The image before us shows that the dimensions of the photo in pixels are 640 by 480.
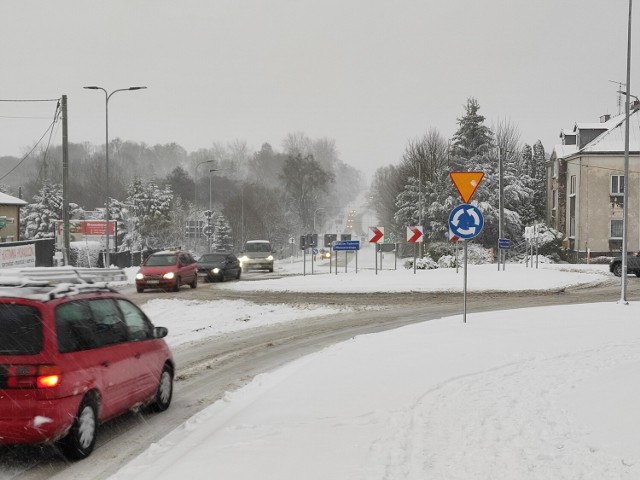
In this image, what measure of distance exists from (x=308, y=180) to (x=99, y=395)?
9688 centimetres

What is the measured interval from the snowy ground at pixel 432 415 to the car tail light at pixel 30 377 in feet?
3.14

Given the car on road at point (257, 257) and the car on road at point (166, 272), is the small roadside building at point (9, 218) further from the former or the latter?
the car on road at point (166, 272)

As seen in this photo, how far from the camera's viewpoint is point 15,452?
253 inches

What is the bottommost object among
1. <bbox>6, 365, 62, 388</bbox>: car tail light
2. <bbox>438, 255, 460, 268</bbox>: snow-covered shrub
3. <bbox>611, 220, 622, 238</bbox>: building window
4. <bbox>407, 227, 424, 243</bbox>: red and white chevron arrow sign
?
<bbox>438, 255, 460, 268</bbox>: snow-covered shrub

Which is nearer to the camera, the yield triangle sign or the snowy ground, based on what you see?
the snowy ground

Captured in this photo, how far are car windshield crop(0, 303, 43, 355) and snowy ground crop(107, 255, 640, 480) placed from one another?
1293 mm

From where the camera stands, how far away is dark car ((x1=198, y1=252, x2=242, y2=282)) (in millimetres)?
33812

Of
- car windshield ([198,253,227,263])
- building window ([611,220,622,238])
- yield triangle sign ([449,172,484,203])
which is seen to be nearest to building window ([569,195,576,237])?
building window ([611,220,622,238])

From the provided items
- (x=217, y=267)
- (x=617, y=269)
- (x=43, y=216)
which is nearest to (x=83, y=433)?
(x=217, y=267)

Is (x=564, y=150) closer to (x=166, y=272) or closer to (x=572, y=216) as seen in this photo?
(x=572, y=216)

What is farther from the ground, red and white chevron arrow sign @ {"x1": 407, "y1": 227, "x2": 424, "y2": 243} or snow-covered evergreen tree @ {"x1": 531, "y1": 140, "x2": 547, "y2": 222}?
snow-covered evergreen tree @ {"x1": 531, "y1": 140, "x2": 547, "y2": 222}

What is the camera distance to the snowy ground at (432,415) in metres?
5.47

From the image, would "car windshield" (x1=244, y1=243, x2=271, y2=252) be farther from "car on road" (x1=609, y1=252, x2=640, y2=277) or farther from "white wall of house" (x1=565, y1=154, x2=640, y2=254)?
"white wall of house" (x1=565, y1=154, x2=640, y2=254)

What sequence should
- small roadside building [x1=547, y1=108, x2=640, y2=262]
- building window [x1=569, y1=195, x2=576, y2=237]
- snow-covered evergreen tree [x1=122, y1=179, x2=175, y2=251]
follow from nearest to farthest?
small roadside building [x1=547, y1=108, x2=640, y2=262] → building window [x1=569, y1=195, x2=576, y2=237] → snow-covered evergreen tree [x1=122, y1=179, x2=175, y2=251]
